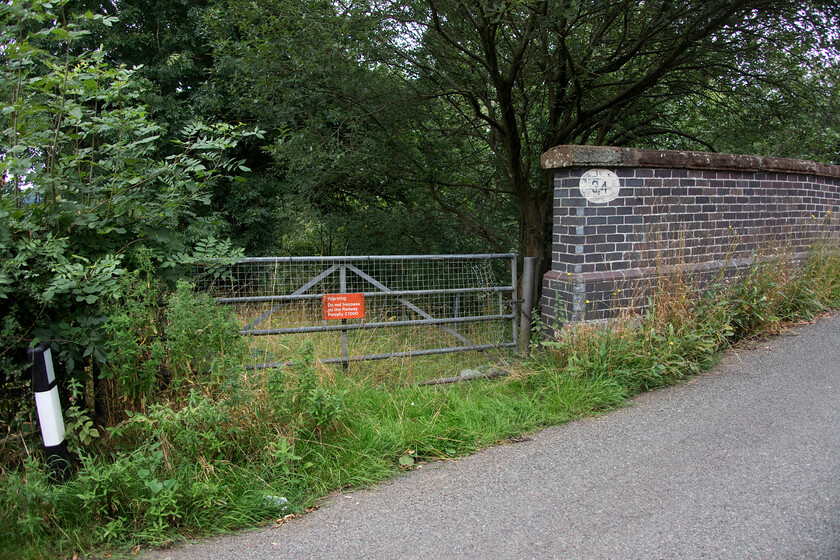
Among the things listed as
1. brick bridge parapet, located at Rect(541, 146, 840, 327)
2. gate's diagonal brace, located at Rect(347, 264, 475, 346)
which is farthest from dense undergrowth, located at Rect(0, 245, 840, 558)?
gate's diagonal brace, located at Rect(347, 264, 475, 346)

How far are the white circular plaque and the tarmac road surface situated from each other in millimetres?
1969

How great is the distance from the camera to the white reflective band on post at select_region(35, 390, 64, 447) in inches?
133

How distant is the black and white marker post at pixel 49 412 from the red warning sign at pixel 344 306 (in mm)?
2289

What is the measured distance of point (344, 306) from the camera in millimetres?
5363

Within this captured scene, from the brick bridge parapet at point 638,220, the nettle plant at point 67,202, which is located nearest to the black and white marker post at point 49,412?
the nettle plant at point 67,202

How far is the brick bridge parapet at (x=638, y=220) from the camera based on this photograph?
5.45 metres

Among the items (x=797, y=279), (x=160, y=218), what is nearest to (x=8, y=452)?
(x=160, y=218)

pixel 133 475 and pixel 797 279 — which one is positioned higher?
pixel 797 279

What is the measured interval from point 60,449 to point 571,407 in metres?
3.53

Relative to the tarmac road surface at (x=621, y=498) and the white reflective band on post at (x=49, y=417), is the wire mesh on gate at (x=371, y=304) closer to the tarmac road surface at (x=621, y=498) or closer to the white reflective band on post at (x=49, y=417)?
the white reflective band on post at (x=49, y=417)

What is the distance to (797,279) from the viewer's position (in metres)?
7.02

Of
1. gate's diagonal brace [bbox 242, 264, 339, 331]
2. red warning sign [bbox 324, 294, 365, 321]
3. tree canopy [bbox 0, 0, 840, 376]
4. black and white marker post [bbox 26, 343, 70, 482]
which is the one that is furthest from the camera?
red warning sign [bbox 324, 294, 365, 321]

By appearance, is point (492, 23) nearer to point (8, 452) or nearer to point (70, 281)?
point (70, 281)

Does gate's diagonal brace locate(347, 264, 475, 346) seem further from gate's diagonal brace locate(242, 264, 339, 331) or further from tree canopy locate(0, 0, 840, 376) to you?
tree canopy locate(0, 0, 840, 376)
